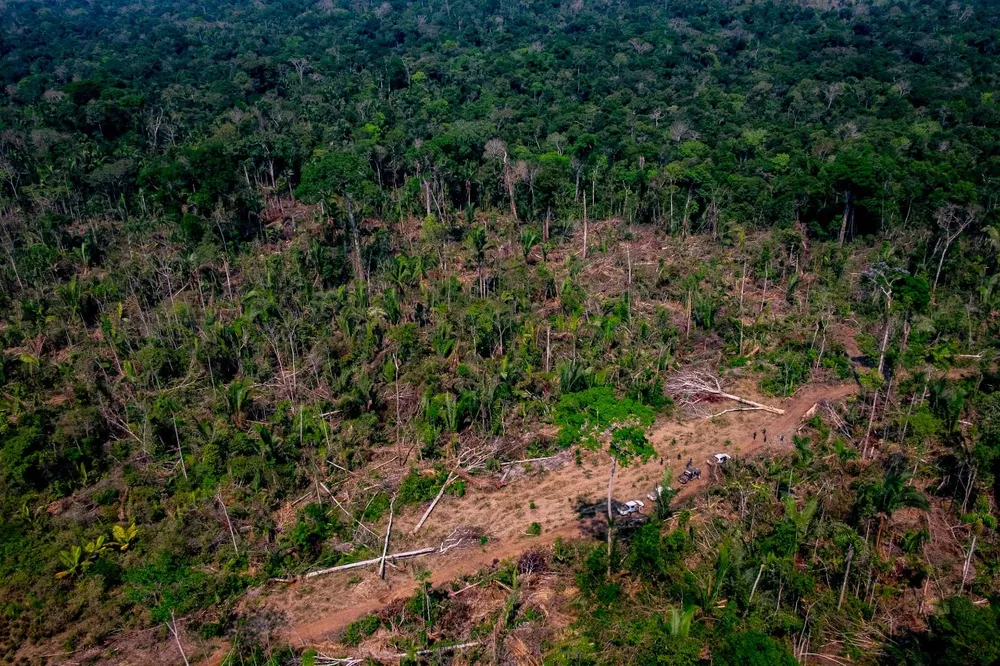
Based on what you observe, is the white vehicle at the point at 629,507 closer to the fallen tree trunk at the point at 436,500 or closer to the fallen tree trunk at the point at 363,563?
the fallen tree trunk at the point at 436,500

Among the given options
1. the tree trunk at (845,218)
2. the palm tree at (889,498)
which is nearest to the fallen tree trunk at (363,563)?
the palm tree at (889,498)

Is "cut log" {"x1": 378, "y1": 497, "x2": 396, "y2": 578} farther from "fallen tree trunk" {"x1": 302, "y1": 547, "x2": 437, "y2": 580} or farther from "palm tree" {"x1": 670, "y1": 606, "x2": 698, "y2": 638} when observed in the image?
"palm tree" {"x1": 670, "y1": 606, "x2": 698, "y2": 638}

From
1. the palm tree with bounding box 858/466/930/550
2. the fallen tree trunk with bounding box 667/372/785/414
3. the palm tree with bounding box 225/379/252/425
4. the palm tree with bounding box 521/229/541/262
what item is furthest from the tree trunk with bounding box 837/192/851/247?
the palm tree with bounding box 225/379/252/425

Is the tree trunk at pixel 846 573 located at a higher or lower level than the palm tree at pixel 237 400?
lower

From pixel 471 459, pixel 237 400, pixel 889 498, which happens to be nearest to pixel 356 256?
pixel 237 400

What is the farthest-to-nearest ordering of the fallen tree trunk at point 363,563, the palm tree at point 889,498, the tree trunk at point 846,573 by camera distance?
the fallen tree trunk at point 363,563 < the palm tree at point 889,498 < the tree trunk at point 846,573

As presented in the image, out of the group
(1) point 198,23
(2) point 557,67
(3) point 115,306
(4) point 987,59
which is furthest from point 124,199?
(1) point 198,23

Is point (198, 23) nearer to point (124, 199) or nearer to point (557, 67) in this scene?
point (557, 67)
